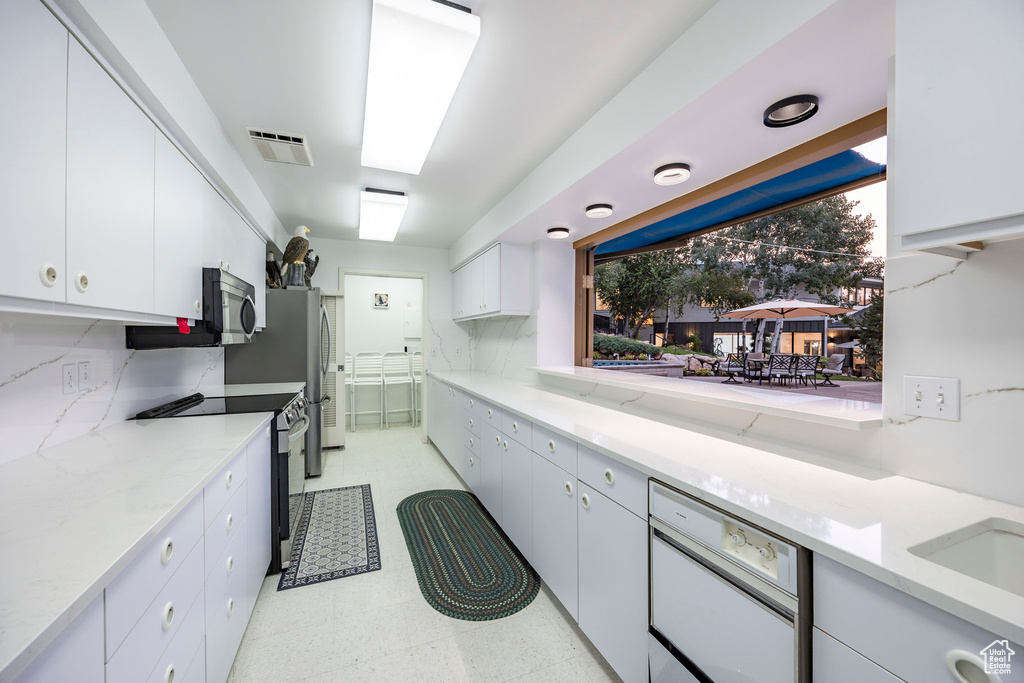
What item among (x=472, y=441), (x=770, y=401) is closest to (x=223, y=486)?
(x=472, y=441)

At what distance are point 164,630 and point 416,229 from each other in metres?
3.60

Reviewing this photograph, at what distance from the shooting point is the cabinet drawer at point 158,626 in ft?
2.71

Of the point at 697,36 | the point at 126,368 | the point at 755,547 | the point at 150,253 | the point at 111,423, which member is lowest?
the point at 755,547

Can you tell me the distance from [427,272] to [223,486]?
3.74 metres

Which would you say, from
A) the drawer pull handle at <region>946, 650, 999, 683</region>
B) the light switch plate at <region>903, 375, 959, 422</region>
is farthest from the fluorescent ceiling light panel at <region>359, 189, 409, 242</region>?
the drawer pull handle at <region>946, 650, 999, 683</region>

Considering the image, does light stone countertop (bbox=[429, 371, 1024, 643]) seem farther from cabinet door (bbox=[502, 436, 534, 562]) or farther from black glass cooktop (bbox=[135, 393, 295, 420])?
black glass cooktop (bbox=[135, 393, 295, 420])

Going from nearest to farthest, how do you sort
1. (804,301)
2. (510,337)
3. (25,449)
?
(25,449) → (804,301) → (510,337)

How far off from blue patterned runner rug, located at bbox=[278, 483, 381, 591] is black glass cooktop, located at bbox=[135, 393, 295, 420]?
89cm

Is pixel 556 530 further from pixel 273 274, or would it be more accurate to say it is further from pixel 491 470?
pixel 273 274

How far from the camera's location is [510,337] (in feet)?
12.9

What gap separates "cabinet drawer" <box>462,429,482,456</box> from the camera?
9.89ft

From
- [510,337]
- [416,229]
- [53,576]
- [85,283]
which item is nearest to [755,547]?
[53,576]

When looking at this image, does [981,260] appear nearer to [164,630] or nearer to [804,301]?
[804,301]

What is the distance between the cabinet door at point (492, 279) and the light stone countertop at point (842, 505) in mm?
1967
